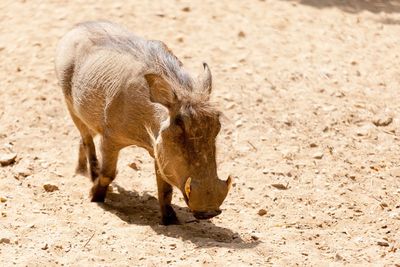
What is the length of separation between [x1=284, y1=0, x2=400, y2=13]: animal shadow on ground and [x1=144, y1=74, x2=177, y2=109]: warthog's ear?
5.67m

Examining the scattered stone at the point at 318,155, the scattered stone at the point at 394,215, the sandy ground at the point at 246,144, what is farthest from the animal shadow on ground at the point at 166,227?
the scattered stone at the point at 318,155

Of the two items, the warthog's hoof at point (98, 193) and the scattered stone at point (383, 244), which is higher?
the scattered stone at point (383, 244)

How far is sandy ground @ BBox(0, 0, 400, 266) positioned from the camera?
4.71 metres

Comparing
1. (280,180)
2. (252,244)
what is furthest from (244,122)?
(252,244)

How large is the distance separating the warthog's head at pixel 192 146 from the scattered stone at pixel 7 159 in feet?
5.87

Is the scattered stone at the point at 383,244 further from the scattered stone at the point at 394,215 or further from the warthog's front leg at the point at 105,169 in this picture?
the warthog's front leg at the point at 105,169

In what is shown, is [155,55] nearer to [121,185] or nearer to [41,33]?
[121,185]

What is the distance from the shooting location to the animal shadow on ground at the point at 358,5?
10.1 metres

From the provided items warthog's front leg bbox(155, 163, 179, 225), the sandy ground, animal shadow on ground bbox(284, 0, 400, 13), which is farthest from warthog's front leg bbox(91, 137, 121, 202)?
animal shadow on ground bbox(284, 0, 400, 13)

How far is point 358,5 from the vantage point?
10.3 metres

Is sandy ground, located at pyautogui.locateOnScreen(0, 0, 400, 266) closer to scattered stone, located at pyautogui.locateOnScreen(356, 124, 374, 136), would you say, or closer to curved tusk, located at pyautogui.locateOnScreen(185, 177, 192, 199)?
scattered stone, located at pyautogui.locateOnScreen(356, 124, 374, 136)

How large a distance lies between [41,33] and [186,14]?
1741mm

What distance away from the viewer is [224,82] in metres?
7.58

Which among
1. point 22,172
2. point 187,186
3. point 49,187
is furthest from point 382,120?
point 22,172
